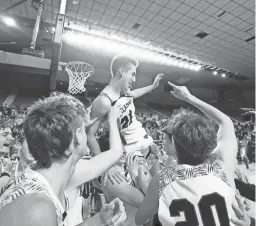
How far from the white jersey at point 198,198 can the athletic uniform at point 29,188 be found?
62 centimetres

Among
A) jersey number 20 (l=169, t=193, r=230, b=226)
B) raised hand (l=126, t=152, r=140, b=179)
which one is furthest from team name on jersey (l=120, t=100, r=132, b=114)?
jersey number 20 (l=169, t=193, r=230, b=226)

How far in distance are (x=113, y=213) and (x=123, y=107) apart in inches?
42.6

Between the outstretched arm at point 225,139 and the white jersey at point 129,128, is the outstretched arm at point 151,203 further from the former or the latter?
the white jersey at point 129,128

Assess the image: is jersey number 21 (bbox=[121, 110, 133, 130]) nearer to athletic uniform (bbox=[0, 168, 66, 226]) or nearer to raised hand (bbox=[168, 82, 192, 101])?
raised hand (bbox=[168, 82, 192, 101])

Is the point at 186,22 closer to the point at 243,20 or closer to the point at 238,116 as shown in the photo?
the point at 243,20

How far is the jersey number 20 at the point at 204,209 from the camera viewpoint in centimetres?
107

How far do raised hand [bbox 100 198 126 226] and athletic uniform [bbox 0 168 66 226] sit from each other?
21 centimetres

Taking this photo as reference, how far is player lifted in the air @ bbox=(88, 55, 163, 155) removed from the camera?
5.94 feet

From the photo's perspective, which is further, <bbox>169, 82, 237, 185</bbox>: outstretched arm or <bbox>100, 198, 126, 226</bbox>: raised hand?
<bbox>169, 82, 237, 185</bbox>: outstretched arm

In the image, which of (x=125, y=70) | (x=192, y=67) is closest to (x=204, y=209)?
(x=125, y=70)

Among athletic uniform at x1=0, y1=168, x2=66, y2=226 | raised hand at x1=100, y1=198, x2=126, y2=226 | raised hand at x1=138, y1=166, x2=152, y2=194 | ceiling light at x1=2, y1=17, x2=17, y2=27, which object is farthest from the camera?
ceiling light at x1=2, y1=17, x2=17, y2=27

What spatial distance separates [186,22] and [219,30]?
4.80 feet

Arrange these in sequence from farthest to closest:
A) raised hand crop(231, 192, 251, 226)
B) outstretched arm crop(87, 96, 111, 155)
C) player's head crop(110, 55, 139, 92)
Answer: player's head crop(110, 55, 139, 92), outstretched arm crop(87, 96, 111, 155), raised hand crop(231, 192, 251, 226)

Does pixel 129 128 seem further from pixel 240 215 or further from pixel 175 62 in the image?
pixel 175 62
